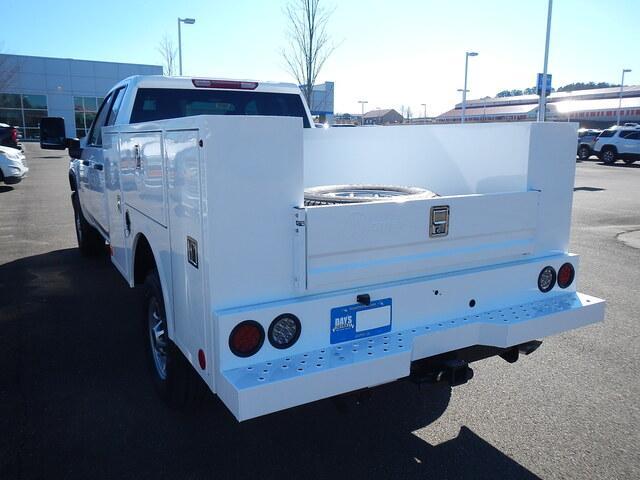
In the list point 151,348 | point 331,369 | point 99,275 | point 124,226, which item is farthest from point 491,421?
point 99,275

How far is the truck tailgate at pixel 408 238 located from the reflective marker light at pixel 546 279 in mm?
184

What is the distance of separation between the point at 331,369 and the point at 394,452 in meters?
1.02

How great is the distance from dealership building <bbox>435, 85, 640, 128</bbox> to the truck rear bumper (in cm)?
5236

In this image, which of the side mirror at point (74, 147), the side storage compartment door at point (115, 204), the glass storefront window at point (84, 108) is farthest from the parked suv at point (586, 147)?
the glass storefront window at point (84, 108)

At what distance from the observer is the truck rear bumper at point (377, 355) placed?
232 centimetres

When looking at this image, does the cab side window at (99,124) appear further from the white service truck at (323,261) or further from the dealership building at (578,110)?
the dealership building at (578,110)

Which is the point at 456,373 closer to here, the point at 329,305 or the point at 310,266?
the point at 329,305

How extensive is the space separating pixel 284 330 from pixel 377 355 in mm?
455

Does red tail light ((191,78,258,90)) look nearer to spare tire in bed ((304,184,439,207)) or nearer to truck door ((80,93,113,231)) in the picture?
truck door ((80,93,113,231))

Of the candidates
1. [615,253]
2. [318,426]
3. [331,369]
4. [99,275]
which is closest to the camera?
[331,369]

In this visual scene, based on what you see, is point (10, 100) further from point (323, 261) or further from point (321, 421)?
point (323, 261)

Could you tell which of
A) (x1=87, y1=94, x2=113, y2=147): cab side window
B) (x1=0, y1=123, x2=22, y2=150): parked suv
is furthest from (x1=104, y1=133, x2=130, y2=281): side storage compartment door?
(x1=0, y1=123, x2=22, y2=150): parked suv

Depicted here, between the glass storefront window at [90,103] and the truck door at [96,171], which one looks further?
the glass storefront window at [90,103]

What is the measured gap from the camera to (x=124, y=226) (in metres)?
4.27
